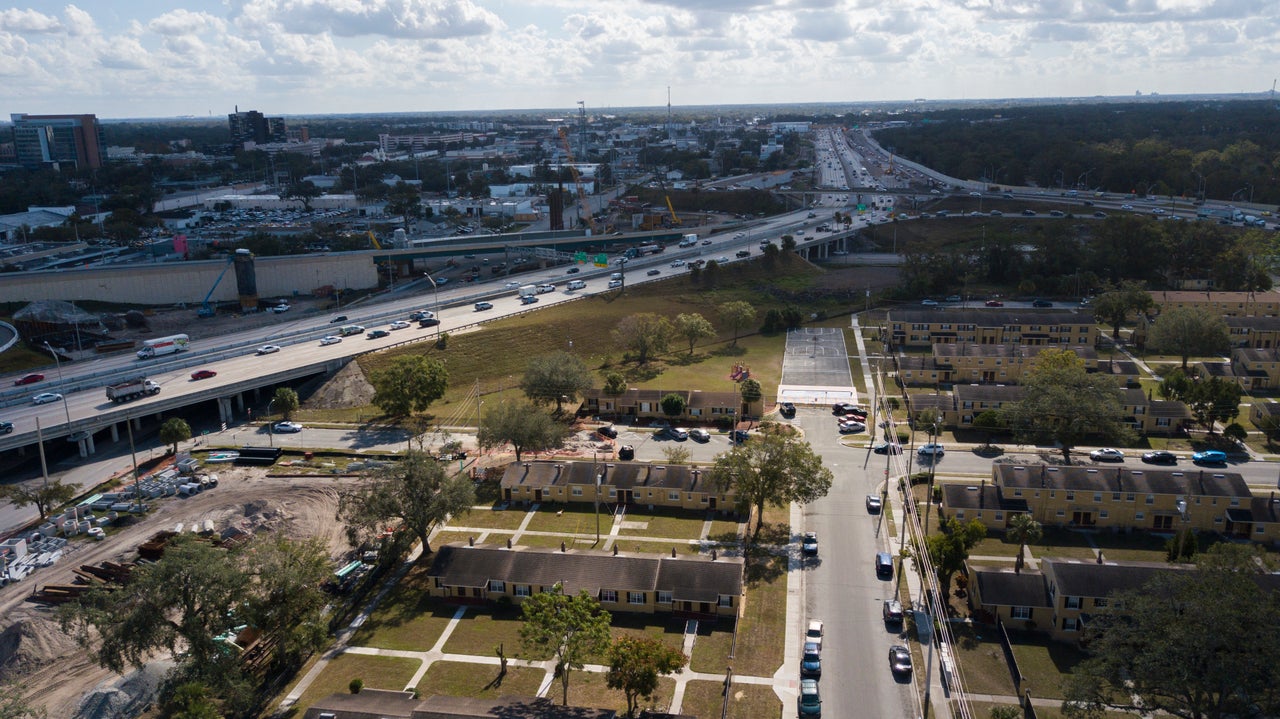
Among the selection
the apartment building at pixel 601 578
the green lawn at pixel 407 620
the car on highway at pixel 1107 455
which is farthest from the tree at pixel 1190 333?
the green lawn at pixel 407 620

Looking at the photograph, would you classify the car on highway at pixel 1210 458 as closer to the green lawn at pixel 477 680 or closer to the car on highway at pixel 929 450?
the car on highway at pixel 929 450

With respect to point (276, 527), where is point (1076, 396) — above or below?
above

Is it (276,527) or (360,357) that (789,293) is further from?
(276,527)

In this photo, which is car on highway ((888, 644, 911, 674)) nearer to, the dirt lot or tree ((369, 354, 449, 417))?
the dirt lot

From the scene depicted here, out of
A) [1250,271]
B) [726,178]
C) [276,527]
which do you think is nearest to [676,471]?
[276,527]

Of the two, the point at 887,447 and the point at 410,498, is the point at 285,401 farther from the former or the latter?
the point at 887,447

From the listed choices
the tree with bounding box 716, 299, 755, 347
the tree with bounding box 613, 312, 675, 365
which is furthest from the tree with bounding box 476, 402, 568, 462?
the tree with bounding box 716, 299, 755, 347

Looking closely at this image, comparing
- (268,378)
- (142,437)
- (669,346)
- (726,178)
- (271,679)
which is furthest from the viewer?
(726,178)
